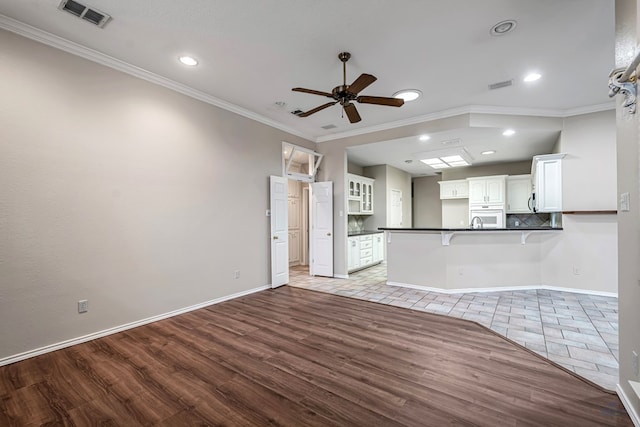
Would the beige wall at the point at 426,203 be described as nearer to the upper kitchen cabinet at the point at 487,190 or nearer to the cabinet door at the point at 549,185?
the upper kitchen cabinet at the point at 487,190

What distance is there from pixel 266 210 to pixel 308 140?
1.95m

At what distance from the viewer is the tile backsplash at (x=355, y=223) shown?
741cm

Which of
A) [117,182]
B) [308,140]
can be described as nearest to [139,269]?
[117,182]

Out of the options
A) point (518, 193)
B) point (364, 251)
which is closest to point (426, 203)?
point (518, 193)

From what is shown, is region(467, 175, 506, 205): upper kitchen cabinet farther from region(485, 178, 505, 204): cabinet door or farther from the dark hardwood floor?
the dark hardwood floor

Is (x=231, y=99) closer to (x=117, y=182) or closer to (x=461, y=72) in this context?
(x=117, y=182)

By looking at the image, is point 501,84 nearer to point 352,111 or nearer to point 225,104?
point 352,111

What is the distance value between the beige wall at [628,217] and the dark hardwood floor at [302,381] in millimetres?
349

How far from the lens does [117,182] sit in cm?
312

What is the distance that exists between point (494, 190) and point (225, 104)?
6.34 m

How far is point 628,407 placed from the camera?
1.74 metres

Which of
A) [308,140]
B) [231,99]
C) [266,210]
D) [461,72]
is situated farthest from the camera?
[308,140]

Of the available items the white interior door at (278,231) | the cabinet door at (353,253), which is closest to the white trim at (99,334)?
the white interior door at (278,231)

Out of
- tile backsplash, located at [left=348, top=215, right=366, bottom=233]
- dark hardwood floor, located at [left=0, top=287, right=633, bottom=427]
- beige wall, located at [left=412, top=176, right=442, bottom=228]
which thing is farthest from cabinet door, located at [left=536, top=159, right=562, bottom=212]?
beige wall, located at [left=412, top=176, right=442, bottom=228]
